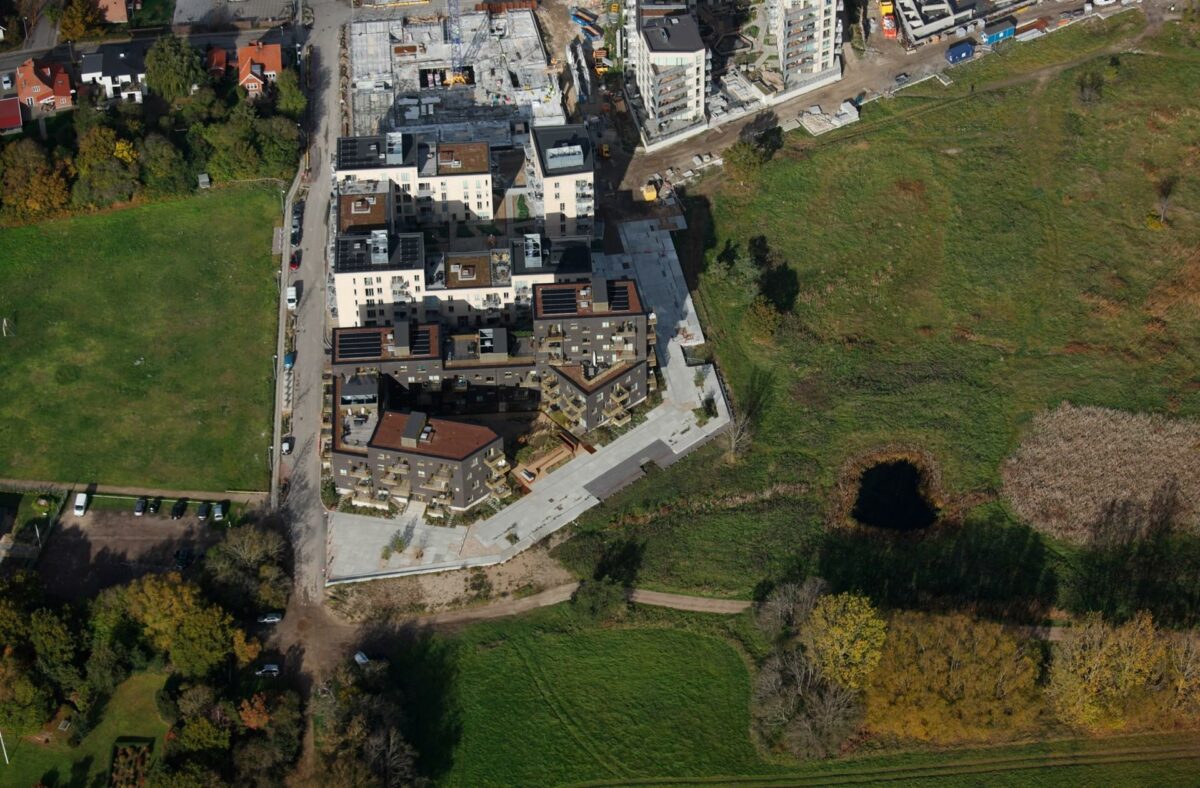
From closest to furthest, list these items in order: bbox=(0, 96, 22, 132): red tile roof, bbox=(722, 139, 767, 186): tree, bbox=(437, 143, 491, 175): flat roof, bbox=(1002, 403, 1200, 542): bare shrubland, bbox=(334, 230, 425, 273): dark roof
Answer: bbox=(1002, 403, 1200, 542): bare shrubland → bbox=(334, 230, 425, 273): dark roof → bbox=(437, 143, 491, 175): flat roof → bbox=(722, 139, 767, 186): tree → bbox=(0, 96, 22, 132): red tile roof

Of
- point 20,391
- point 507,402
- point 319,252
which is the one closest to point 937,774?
point 507,402

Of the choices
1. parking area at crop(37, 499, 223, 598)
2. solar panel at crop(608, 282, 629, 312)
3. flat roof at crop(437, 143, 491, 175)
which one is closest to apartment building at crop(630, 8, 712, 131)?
flat roof at crop(437, 143, 491, 175)

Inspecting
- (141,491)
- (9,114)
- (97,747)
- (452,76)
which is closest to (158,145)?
(9,114)

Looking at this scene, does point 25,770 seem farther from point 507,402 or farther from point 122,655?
point 507,402

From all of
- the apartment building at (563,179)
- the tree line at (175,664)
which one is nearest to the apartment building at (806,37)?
the apartment building at (563,179)

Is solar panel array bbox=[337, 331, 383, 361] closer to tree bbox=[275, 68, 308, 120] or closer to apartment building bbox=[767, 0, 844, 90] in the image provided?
tree bbox=[275, 68, 308, 120]

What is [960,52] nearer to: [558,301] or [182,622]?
[558,301]
